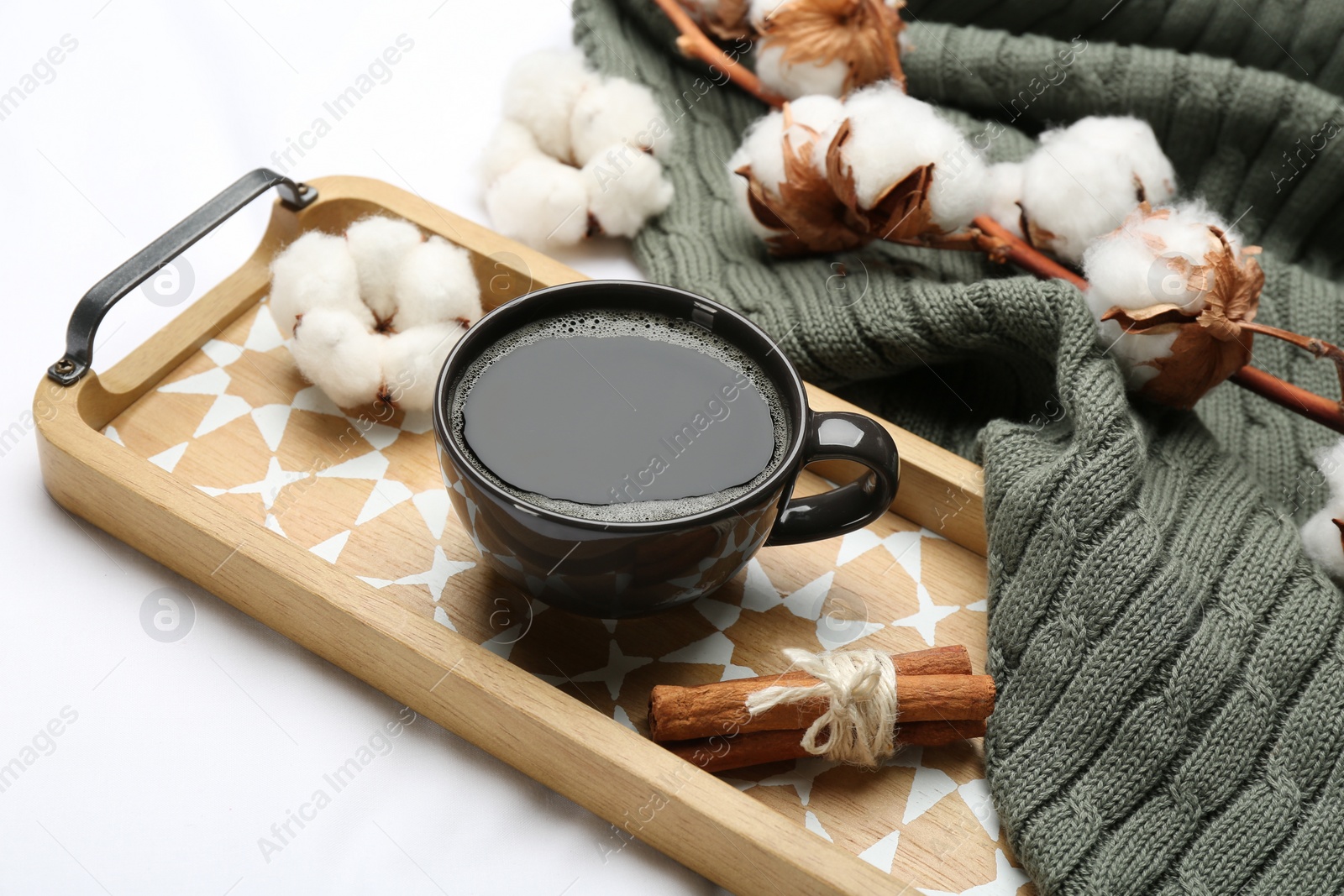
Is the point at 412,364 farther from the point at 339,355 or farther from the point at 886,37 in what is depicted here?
the point at 886,37

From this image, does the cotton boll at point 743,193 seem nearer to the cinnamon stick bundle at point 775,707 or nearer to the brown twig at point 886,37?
the brown twig at point 886,37

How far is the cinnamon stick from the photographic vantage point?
2.02 ft

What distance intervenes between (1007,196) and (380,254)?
1.55 ft

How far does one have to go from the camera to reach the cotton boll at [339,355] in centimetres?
74

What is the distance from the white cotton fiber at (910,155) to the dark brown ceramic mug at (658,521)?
204 mm

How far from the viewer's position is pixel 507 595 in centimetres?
68

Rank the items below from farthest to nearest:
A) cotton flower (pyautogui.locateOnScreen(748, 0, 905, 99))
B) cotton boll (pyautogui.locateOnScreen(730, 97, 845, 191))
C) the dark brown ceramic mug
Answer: cotton flower (pyautogui.locateOnScreen(748, 0, 905, 99)) < cotton boll (pyautogui.locateOnScreen(730, 97, 845, 191)) < the dark brown ceramic mug

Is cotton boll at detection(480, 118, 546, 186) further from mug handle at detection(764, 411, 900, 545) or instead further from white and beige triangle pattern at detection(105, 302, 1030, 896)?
mug handle at detection(764, 411, 900, 545)

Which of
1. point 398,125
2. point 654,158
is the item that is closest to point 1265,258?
point 654,158

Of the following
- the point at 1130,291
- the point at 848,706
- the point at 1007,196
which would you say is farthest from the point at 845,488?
the point at 1007,196

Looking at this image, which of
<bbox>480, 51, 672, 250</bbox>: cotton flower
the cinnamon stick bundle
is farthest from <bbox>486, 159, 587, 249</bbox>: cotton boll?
the cinnamon stick bundle

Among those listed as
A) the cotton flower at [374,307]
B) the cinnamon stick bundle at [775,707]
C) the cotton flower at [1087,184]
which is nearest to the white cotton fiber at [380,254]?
the cotton flower at [374,307]

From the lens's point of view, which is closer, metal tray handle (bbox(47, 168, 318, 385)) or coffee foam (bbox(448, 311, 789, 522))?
coffee foam (bbox(448, 311, 789, 522))

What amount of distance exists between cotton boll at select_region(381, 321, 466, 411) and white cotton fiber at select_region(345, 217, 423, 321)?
39 millimetres
